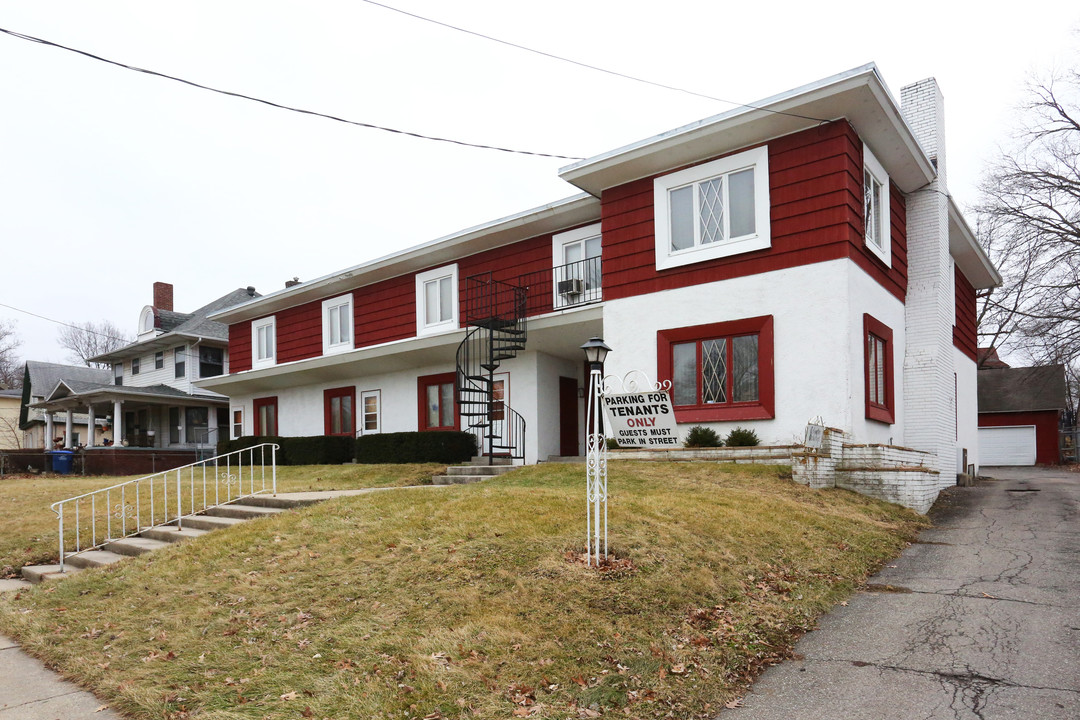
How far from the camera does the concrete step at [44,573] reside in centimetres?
945

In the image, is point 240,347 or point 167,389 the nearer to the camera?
point 240,347

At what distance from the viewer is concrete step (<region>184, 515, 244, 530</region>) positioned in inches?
414

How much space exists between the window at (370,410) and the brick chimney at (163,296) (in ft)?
69.9

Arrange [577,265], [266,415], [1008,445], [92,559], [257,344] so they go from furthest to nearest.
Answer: [1008,445]
[257,344]
[266,415]
[577,265]
[92,559]

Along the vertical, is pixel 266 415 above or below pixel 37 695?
above

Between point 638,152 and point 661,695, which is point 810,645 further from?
point 638,152

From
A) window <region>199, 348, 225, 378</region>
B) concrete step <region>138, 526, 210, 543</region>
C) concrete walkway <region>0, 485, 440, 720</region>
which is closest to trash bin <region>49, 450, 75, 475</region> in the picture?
window <region>199, 348, 225, 378</region>

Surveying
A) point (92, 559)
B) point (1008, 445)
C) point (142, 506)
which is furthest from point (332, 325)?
point (1008, 445)

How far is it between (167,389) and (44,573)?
1039 inches

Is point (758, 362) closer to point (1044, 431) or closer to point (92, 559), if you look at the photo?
point (92, 559)

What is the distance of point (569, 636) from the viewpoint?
18.0 ft

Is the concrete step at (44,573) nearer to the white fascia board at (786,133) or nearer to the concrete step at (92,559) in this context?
the concrete step at (92,559)

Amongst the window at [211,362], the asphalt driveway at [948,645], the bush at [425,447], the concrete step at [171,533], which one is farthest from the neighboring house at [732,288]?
the window at [211,362]

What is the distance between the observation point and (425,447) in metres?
17.3
